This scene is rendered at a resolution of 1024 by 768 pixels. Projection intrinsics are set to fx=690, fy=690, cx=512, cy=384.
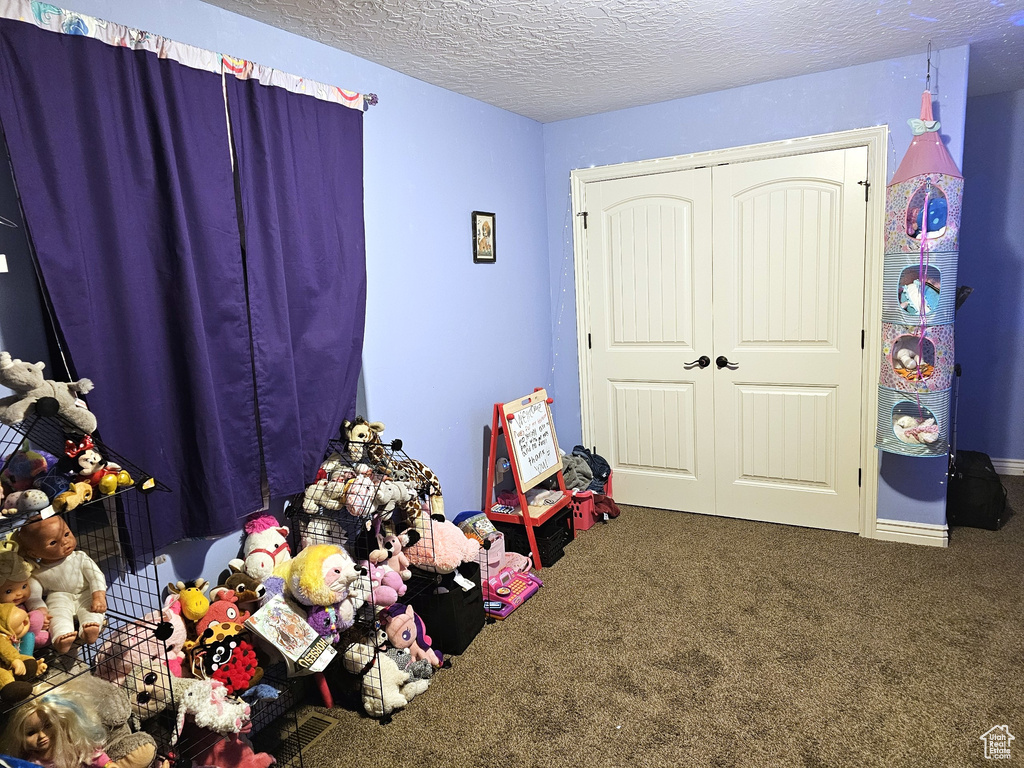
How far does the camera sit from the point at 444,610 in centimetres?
258

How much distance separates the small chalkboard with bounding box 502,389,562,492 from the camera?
11.4 feet

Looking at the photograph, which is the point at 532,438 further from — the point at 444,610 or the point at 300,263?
the point at 300,263

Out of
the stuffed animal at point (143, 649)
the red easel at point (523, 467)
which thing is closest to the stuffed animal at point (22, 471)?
the stuffed animal at point (143, 649)

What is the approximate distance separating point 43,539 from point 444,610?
140cm

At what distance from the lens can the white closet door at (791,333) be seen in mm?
3418

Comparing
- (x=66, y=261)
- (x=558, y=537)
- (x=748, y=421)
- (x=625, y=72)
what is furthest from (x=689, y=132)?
(x=66, y=261)

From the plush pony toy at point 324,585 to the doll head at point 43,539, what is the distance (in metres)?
0.69

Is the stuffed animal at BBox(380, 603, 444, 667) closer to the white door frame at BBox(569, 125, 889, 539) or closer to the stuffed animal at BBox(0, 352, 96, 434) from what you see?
the stuffed animal at BBox(0, 352, 96, 434)

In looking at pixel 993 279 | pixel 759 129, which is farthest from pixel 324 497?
pixel 993 279

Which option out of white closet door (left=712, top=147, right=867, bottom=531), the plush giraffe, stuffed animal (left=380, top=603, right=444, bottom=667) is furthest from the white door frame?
stuffed animal (left=380, top=603, right=444, bottom=667)

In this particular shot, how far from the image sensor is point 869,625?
8.79 feet

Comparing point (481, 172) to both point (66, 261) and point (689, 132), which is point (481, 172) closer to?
point (689, 132)

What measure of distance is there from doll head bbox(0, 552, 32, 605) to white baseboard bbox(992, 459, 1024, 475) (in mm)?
5079

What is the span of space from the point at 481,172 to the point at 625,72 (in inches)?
33.6
